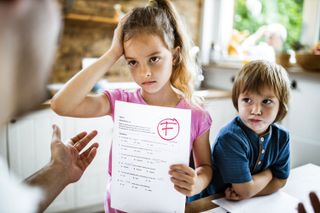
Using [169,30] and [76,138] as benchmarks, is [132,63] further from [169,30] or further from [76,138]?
[76,138]

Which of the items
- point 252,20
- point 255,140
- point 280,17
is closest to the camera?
point 255,140

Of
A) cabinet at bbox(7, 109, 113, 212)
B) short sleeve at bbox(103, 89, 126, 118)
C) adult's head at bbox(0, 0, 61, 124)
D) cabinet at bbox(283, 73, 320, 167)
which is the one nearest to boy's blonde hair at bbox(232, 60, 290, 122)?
short sleeve at bbox(103, 89, 126, 118)

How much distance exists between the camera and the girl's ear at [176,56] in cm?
90

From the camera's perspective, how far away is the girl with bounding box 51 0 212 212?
2.54ft

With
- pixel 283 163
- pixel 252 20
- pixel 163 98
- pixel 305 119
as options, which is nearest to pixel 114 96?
pixel 163 98

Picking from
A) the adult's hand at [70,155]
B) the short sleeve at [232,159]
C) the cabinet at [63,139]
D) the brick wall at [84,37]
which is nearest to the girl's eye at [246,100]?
the short sleeve at [232,159]

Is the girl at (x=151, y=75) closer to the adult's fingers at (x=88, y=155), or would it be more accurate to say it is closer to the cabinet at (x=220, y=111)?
the adult's fingers at (x=88, y=155)

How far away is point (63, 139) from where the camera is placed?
1789 mm

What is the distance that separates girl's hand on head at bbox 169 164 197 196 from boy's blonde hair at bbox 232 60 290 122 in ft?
1.11

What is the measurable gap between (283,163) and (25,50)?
0.88 metres

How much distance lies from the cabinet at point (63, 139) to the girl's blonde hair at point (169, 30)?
3.32 ft

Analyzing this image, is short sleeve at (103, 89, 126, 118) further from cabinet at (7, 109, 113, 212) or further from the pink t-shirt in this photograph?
cabinet at (7, 109, 113, 212)

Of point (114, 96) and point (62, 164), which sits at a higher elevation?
point (114, 96)

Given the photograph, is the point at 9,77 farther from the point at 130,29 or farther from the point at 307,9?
the point at 307,9
